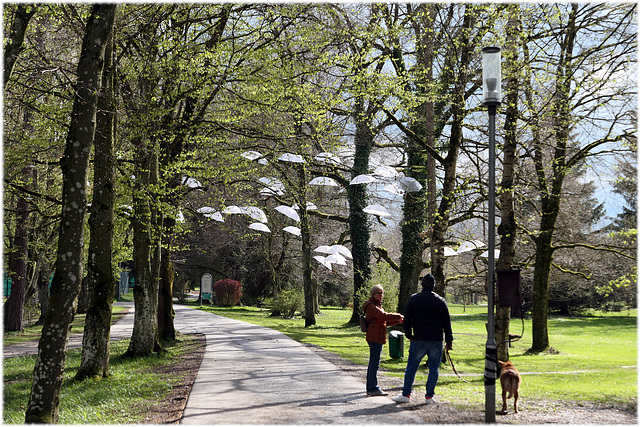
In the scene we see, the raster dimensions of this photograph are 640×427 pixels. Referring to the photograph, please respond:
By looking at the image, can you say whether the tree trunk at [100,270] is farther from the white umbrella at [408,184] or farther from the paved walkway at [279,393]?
the white umbrella at [408,184]

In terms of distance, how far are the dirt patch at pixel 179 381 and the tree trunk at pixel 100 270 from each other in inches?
61.2

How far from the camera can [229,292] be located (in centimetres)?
4506

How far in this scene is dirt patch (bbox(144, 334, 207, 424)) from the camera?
7927 millimetres

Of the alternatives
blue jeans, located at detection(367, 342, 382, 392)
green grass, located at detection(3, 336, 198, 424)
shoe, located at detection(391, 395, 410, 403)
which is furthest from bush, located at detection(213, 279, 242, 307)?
shoe, located at detection(391, 395, 410, 403)

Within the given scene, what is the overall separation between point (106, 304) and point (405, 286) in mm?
15343

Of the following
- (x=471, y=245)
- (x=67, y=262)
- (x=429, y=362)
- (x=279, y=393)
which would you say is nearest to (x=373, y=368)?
(x=429, y=362)

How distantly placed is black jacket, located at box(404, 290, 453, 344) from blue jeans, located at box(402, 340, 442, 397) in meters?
0.10

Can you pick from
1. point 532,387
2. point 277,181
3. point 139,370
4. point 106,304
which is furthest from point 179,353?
point 532,387

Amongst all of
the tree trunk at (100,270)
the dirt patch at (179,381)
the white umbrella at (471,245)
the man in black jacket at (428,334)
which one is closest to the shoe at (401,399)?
the man in black jacket at (428,334)

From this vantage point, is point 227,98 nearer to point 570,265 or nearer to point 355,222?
point 355,222

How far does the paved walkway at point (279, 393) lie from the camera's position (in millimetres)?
7492

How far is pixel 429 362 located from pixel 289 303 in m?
24.8

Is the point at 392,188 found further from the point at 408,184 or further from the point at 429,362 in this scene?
the point at 429,362

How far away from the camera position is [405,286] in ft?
79.6
